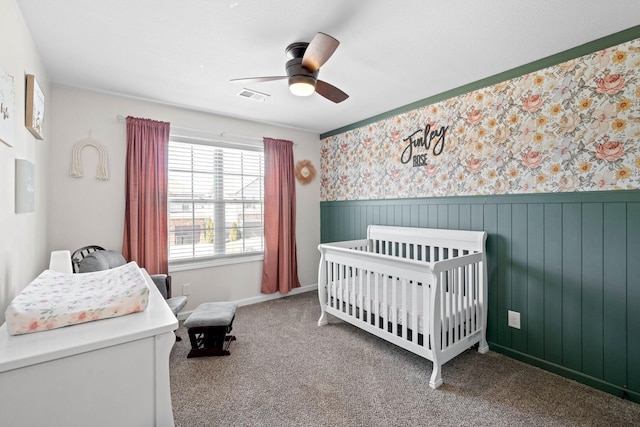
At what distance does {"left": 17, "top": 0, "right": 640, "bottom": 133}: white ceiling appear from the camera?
1.57 meters

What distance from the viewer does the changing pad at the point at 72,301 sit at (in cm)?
95

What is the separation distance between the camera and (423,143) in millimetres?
2869

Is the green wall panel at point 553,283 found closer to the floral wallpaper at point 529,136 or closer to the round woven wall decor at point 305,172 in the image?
the floral wallpaper at point 529,136

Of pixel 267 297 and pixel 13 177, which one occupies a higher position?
pixel 13 177

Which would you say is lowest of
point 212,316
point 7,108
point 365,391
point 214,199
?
point 365,391

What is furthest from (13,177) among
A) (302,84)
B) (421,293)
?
(421,293)

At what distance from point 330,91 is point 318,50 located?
1.53 ft

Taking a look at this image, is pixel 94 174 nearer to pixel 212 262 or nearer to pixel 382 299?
pixel 212 262

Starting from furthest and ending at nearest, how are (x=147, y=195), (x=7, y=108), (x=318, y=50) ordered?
1. (x=147, y=195)
2. (x=318, y=50)
3. (x=7, y=108)

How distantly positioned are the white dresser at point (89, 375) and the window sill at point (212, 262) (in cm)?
212

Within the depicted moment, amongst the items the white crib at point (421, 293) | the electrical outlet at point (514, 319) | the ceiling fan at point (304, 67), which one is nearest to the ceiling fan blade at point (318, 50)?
the ceiling fan at point (304, 67)

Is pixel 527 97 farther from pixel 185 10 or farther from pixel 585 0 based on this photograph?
pixel 185 10

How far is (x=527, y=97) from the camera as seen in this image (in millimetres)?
2170

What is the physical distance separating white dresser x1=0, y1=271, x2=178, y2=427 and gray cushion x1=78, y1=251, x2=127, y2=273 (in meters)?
1.24
